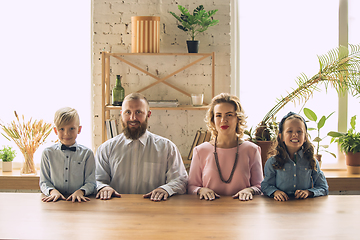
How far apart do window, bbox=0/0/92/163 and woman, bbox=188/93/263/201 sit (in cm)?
177

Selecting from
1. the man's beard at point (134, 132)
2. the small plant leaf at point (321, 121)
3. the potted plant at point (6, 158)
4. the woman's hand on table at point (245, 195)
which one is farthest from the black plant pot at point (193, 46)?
the potted plant at point (6, 158)

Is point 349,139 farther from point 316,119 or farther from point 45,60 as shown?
point 45,60

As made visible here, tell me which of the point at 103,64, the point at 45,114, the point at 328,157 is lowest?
the point at 328,157

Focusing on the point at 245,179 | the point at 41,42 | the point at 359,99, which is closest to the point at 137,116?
the point at 245,179

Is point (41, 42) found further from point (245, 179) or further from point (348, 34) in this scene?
point (348, 34)

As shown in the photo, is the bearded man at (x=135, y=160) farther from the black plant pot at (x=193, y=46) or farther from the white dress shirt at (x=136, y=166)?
the black plant pot at (x=193, y=46)

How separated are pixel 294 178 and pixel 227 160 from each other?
0.38 m

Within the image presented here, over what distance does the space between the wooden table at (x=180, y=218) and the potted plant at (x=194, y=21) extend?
1.65 m

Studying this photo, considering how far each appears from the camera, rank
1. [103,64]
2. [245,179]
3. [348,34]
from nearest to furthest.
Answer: [245,179], [103,64], [348,34]

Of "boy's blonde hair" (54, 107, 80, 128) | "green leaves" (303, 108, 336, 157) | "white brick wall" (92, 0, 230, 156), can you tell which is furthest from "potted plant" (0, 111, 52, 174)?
"green leaves" (303, 108, 336, 157)

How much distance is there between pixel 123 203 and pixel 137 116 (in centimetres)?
57

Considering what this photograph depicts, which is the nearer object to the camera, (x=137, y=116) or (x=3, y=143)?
(x=137, y=116)

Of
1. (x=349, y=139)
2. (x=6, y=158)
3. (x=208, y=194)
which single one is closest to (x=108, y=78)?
(x=6, y=158)

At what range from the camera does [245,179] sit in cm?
187
